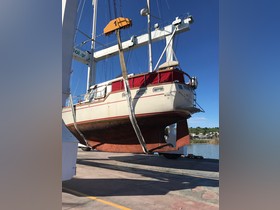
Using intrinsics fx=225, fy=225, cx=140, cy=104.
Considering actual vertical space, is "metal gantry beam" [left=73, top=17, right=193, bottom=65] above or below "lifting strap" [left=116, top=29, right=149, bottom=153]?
above

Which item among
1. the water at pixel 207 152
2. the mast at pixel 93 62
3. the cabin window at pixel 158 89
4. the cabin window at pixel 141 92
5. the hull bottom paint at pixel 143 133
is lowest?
the water at pixel 207 152

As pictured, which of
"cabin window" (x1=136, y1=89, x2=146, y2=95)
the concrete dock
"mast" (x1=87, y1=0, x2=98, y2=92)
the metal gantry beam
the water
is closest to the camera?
the concrete dock

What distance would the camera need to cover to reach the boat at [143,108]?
9031 millimetres

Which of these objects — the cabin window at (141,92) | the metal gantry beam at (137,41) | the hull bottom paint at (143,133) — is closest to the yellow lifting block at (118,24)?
the cabin window at (141,92)

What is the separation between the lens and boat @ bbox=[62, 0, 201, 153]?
29.6 ft

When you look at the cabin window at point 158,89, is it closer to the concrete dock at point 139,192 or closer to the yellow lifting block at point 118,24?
the yellow lifting block at point 118,24

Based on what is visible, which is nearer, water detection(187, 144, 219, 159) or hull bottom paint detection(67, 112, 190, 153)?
hull bottom paint detection(67, 112, 190, 153)

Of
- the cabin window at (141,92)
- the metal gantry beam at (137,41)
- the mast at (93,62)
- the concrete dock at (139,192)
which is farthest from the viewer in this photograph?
the mast at (93,62)

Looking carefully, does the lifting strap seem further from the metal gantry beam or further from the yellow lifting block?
the metal gantry beam

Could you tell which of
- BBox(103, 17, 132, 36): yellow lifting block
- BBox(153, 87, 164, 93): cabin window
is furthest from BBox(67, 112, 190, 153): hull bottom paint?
BBox(103, 17, 132, 36): yellow lifting block
